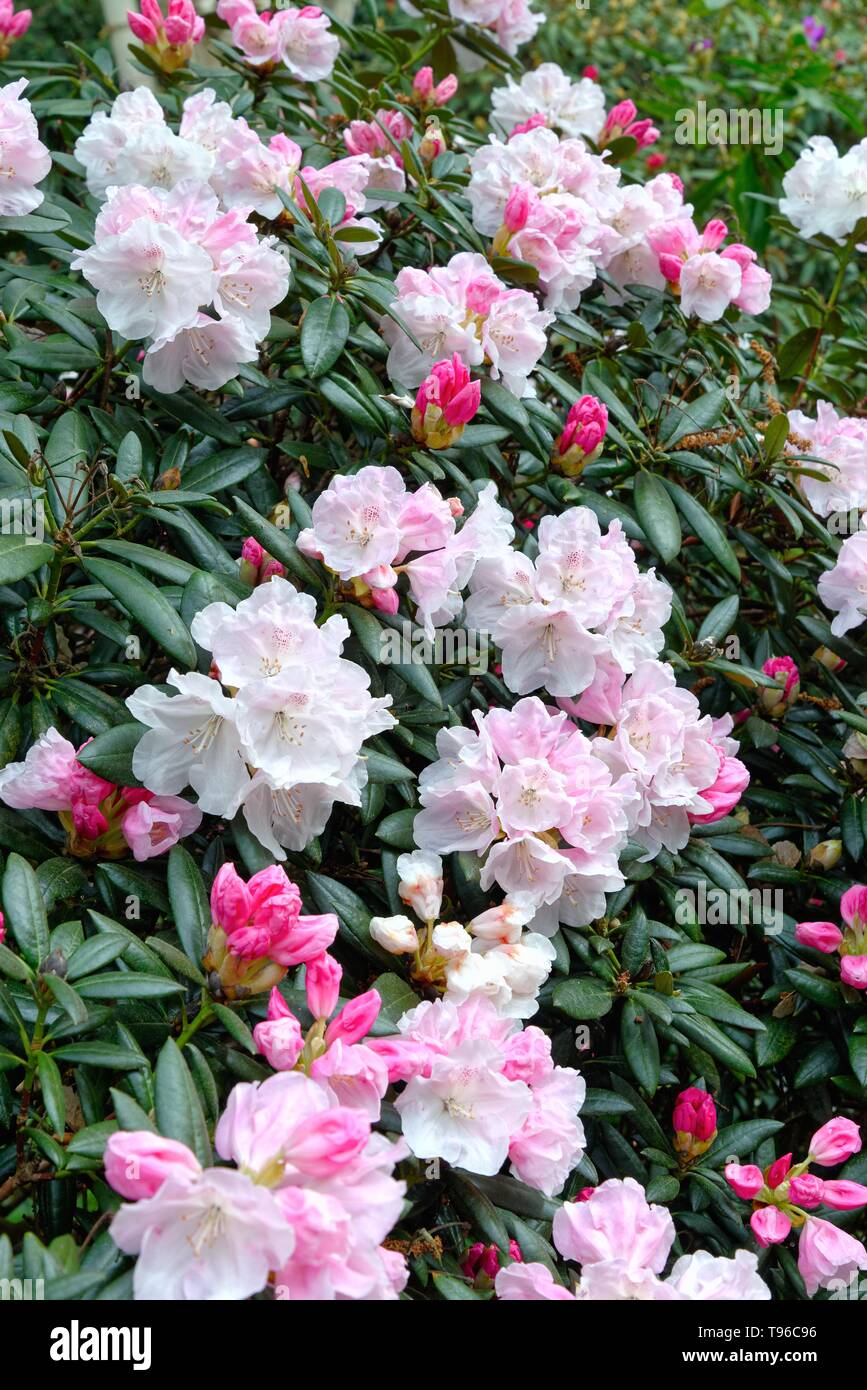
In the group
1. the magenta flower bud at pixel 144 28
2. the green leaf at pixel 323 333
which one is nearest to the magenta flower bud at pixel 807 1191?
the green leaf at pixel 323 333

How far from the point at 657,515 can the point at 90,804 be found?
895 millimetres

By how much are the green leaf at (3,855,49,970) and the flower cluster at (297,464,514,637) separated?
1.54 feet

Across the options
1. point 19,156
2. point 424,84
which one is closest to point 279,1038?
point 19,156

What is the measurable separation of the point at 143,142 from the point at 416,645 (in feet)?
2.68

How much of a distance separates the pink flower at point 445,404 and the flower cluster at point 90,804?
0.58 metres

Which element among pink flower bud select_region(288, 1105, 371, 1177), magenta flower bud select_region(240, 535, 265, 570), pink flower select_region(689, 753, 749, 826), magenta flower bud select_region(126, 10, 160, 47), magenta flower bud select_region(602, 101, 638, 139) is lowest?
pink flower select_region(689, 753, 749, 826)

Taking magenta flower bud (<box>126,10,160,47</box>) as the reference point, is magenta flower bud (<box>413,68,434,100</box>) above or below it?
below

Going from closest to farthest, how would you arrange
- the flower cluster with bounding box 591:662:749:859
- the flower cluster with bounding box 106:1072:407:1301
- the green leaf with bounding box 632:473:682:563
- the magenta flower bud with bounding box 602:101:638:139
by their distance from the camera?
the flower cluster with bounding box 106:1072:407:1301
the flower cluster with bounding box 591:662:749:859
the green leaf with bounding box 632:473:682:563
the magenta flower bud with bounding box 602:101:638:139

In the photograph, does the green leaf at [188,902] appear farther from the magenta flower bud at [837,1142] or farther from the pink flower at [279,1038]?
the magenta flower bud at [837,1142]

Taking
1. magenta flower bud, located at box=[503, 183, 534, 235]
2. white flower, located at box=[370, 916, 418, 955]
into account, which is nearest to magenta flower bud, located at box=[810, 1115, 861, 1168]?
white flower, located at box=[370, 916, 418, 955]

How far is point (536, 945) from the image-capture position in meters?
1.49

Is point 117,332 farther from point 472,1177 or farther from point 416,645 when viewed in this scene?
point 472,1177

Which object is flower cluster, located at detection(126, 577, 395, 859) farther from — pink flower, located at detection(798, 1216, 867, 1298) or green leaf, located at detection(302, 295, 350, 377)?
pink flower, located at detection(798, 1216, 867, 1298)

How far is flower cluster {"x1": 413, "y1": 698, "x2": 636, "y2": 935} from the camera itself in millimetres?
1501
